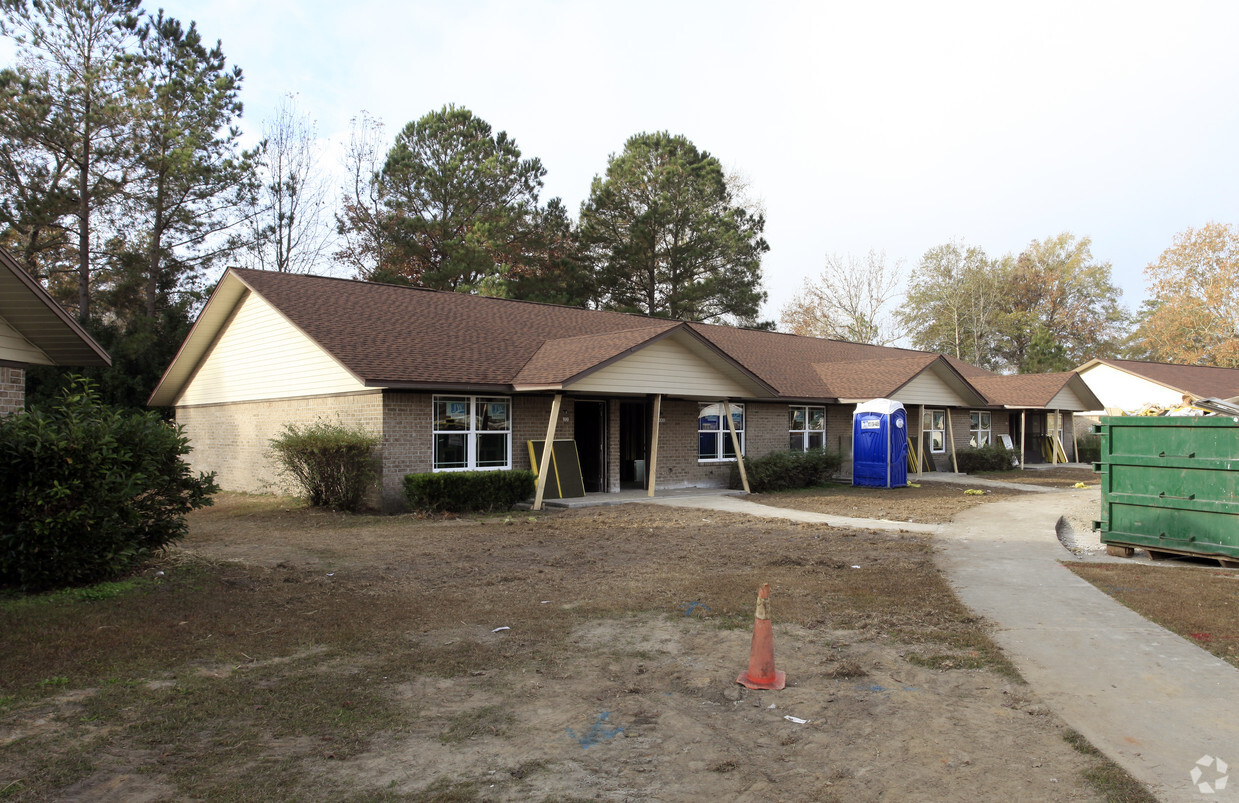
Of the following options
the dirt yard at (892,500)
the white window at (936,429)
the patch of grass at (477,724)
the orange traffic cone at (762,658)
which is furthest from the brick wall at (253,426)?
the white window at (936,429)

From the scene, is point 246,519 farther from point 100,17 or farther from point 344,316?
point 100,17

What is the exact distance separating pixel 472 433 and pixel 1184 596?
12.7 metres

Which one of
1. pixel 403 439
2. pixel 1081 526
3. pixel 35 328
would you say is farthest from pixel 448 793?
pixel 1081 526

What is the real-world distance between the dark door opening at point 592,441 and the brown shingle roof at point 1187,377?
3399cm

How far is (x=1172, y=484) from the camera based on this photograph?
10.4 meters

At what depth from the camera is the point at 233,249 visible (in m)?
32.9

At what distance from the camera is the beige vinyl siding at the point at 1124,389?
132 ft

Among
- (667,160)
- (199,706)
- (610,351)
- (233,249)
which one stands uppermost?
(667,160)

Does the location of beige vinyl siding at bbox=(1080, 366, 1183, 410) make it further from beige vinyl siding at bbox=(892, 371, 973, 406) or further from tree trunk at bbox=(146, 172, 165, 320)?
tree trunk at bbox=(146, 172, 165, 320)

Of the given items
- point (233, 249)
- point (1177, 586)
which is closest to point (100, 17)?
point (233, 249)

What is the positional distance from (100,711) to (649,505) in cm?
1267

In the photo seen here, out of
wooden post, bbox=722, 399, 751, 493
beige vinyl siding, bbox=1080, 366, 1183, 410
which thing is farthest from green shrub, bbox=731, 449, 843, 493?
beige vinyl siding, bbox=1080, 366, 1183, 410

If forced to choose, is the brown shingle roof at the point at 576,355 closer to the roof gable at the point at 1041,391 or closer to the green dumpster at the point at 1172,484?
the green dumpster at the point at 1172,484

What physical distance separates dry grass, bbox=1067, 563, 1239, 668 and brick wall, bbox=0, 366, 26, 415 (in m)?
13.1
